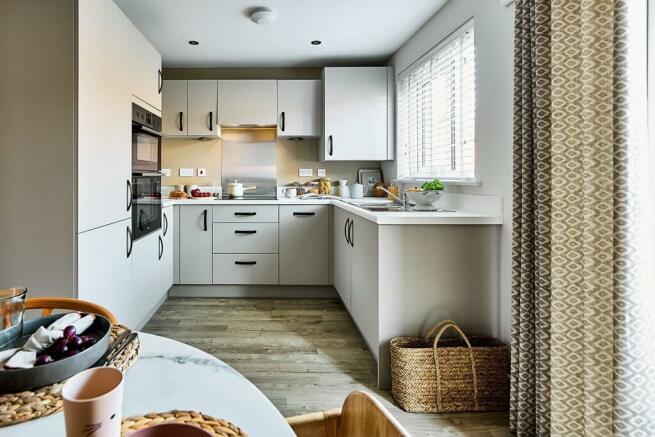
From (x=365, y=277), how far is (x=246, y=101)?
2.45 metres

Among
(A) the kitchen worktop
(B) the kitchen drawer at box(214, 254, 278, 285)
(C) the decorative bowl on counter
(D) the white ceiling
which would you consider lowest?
(B) the kitchen drawer at box(214, 254, 278, 285)

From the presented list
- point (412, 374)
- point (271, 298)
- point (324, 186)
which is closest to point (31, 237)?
point (412, 374)

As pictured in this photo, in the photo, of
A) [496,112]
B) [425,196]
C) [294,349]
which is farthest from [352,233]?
[496,112]

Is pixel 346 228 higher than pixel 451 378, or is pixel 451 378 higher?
pixel 346 228

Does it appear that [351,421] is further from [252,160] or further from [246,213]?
[252,160]

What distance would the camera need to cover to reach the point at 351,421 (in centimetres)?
69

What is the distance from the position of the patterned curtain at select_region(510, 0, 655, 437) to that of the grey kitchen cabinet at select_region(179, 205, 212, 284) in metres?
2.80

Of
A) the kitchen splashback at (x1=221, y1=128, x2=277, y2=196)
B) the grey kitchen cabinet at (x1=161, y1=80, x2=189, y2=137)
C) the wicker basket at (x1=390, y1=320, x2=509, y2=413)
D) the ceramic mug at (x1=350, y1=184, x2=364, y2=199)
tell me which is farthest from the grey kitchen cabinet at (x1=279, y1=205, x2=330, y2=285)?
the wicker basket at (x1=390, y1=320, x2=509, y2=413)

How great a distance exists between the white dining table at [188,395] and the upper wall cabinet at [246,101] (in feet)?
11.8

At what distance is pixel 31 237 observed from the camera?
2029 mm

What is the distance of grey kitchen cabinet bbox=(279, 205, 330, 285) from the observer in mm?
3859

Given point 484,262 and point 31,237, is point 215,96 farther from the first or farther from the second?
point 484,262

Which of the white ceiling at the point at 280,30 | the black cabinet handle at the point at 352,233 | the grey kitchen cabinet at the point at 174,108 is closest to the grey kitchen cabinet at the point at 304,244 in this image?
the black cabinet handle at the point at 352,233

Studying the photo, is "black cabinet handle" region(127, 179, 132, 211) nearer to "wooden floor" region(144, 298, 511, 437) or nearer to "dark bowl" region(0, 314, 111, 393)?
"wooden floor" region(144, 298, 511, 437)
